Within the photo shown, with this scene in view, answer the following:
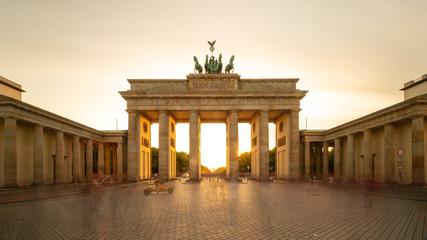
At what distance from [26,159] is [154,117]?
27.8 m

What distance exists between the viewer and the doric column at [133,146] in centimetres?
5222

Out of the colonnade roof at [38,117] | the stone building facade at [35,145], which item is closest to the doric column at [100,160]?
the stone building facade at [35,145]

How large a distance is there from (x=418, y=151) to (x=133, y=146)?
127ft

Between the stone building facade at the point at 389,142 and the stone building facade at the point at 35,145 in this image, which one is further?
the stone building facade at the point at 35,145

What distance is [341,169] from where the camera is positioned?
55.9 meters

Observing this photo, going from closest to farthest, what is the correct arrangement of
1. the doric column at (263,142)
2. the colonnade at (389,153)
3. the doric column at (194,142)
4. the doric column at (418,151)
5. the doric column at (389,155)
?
Result: the doric column at (418,151), the colonnade at (389,153), the doric column at (389,155), the doric column at (194,142), the doric column at (263,142)

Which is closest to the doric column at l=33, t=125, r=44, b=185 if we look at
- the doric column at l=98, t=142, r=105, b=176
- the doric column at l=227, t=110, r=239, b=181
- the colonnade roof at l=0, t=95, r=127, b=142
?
the colonnade roof at l=0, t=95, r=127, b=142

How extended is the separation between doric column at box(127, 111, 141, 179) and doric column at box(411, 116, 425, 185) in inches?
1491

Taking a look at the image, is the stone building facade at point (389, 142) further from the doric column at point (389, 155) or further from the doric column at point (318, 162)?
the doric column at point (318, 162)

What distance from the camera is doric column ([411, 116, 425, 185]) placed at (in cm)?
2850

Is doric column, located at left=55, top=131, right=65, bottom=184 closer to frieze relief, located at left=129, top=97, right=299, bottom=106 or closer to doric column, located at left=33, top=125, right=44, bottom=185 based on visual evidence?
doric column, located at left=33, top=125, right=44, bottom=185

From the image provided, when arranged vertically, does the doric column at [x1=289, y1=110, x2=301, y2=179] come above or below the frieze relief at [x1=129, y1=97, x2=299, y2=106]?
below

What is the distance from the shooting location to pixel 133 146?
5266 cm

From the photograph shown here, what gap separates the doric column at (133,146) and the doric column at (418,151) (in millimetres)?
37869
